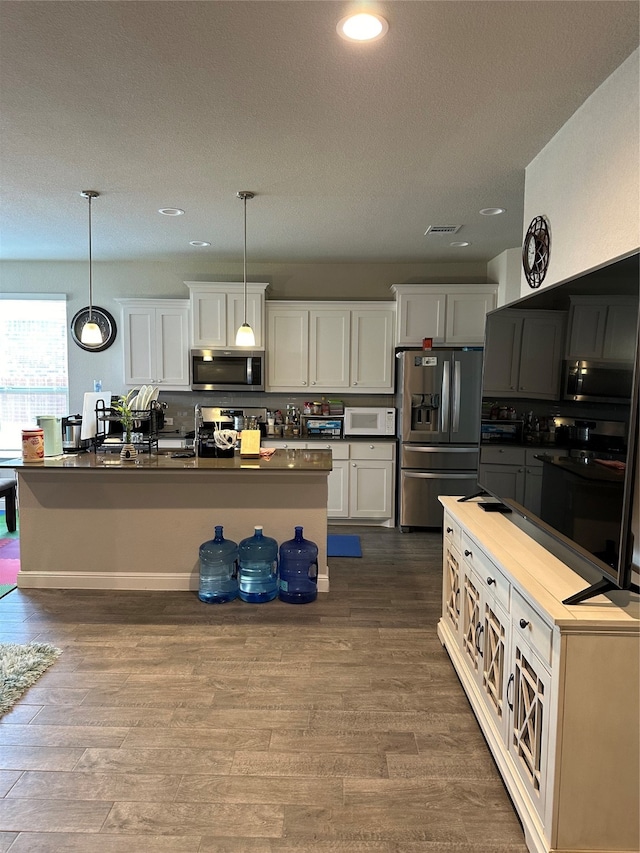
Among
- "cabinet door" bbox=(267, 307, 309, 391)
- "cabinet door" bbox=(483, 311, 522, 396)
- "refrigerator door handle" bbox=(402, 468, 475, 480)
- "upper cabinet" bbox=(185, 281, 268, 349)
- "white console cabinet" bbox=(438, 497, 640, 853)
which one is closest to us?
"white console cabinet" bbox=(438, 497, 640, 853)

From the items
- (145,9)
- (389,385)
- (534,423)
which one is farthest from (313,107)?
(389,385)

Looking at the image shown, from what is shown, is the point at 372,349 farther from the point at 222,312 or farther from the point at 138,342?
the point at 138,342

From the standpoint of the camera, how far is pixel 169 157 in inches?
124

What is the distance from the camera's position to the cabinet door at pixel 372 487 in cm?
566

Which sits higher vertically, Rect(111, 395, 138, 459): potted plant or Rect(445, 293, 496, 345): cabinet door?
Rect(445, 293, 496, 345): cabinet door

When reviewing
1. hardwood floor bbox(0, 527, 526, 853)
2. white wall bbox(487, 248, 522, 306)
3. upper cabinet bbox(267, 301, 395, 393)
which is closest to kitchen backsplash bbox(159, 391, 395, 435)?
upper cabinet bbox(267, 301, 395, 393)

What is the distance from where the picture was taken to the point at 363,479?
18.6 ft

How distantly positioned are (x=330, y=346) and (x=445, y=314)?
4.01 ft

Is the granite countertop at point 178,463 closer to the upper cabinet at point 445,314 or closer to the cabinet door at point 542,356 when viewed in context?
the cabinet door at point 542,356

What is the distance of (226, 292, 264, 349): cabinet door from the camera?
5.69 meters

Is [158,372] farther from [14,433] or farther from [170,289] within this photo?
[14,433]

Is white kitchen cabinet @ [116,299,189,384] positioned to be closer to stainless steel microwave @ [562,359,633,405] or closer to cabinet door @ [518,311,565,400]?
cabinet door @ [518,311,565,400]

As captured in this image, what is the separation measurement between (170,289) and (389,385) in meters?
2.65

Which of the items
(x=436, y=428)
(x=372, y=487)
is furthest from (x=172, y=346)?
(x=436, y=428)
